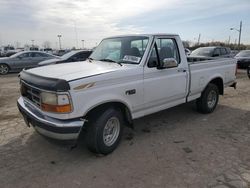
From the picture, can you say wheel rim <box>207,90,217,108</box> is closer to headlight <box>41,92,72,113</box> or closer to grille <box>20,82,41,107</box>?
headlight <box>41,92,72,113</box>

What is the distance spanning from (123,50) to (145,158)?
7.06ft

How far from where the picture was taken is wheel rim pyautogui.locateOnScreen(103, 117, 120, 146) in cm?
415

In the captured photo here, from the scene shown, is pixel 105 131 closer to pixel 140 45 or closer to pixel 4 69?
pixel 140 45

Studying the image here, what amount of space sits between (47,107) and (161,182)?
1.95 m

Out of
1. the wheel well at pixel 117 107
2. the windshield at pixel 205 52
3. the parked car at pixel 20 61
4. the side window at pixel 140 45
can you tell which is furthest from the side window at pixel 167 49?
the parked car at pixel 20 61

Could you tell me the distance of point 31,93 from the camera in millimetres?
4105

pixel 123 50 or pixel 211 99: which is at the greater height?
pixel 123 50

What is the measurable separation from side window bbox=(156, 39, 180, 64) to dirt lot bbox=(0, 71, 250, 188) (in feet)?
5.19

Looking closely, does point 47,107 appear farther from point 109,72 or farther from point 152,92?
point 152,92

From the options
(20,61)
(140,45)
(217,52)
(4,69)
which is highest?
(140,45)

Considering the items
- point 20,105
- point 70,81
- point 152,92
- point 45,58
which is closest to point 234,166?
point 152,92

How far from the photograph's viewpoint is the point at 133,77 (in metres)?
4.27

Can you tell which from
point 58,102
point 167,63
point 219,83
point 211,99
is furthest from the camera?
point 219,83

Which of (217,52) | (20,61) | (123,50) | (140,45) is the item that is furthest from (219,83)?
(20,61)
